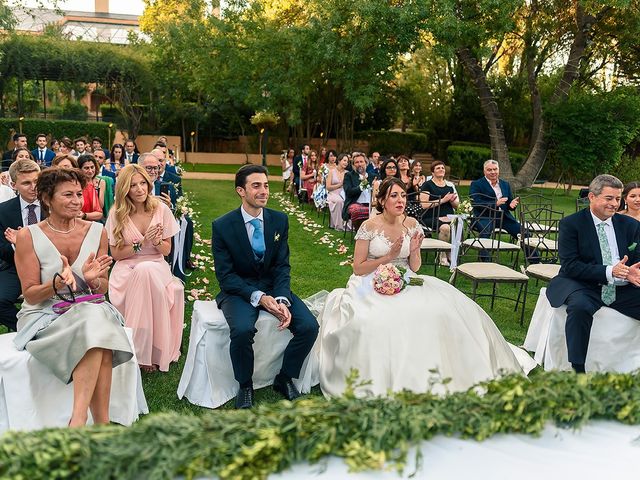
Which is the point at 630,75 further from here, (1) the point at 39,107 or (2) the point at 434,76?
(1) the point at 39,107

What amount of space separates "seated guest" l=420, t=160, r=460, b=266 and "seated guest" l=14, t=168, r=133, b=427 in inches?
257

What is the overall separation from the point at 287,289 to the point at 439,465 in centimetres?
304

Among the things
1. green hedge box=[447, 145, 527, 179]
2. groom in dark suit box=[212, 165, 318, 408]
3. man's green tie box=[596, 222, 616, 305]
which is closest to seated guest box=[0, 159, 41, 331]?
groom in dark suit box=[212, 165, 318, 408]

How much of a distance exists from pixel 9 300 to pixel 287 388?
2306 mm

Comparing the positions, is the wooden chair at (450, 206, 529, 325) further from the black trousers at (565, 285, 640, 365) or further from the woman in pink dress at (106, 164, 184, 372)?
the woman in pink dress at (106, 164, 184, 372)

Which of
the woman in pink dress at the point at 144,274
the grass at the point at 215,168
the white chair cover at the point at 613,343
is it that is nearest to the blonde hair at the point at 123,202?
the woman in pink dress at the point at 144,274

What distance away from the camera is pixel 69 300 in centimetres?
430

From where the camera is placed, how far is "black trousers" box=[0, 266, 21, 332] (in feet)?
16.9

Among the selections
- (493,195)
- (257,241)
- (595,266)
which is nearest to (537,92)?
(493,195)

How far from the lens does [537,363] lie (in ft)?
19.0

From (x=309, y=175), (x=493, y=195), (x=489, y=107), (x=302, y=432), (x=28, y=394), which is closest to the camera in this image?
(x=302, y=432)

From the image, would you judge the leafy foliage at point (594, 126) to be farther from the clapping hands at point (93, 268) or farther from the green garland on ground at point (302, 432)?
the green garland on ground at point (302, 432)

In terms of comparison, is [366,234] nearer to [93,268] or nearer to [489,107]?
[93,268]

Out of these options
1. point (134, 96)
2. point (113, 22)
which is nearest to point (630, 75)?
point (134, 96)
